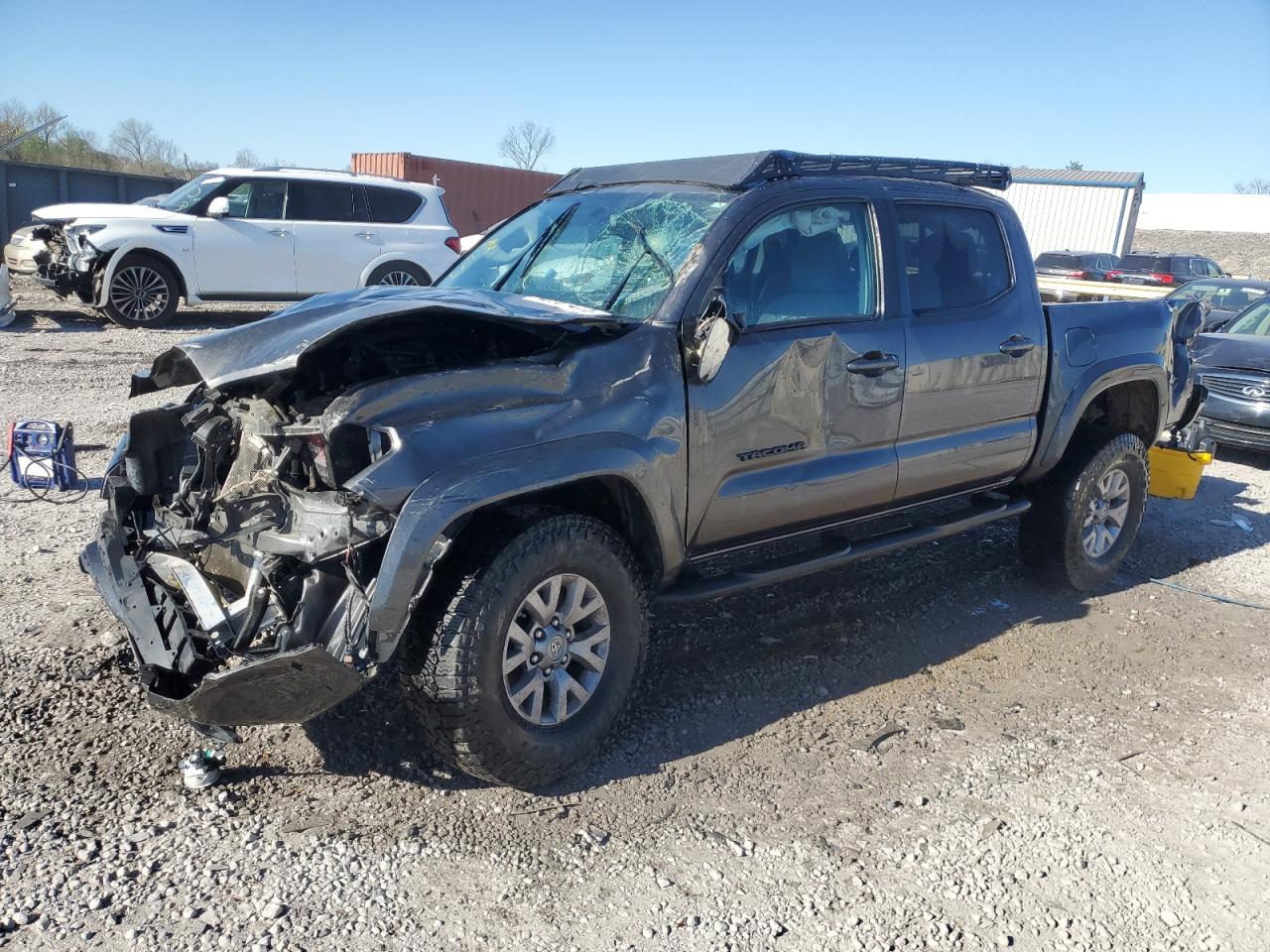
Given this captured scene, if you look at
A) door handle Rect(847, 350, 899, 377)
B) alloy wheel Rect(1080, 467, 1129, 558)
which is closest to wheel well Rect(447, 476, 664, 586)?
door handle Rect(847, 350, 899, 377)

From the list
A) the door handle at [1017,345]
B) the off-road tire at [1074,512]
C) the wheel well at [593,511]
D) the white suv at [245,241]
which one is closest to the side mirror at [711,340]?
the wheel well at [593,511]

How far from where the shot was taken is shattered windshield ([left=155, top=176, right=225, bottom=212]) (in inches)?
495

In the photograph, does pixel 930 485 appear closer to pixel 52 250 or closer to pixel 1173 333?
pixel 1173 333

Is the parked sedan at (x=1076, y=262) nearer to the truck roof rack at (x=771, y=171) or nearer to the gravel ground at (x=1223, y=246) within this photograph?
the truck roof rack at (x=771, y=171)

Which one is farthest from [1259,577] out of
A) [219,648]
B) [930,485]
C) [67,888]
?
[67,888]

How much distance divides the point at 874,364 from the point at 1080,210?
32.4m

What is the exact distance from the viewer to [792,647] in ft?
15.1

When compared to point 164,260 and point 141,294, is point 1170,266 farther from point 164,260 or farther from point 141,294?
point 141,294

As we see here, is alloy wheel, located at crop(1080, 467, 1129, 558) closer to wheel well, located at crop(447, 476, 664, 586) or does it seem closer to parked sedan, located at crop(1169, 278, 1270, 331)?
wheel well, located at crop(447, 476, 664, 586)

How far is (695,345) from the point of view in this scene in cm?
355

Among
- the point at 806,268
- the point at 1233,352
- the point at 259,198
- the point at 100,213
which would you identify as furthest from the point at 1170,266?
the point at 806,268

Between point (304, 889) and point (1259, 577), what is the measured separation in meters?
5.74

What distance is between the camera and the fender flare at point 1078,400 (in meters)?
5.08

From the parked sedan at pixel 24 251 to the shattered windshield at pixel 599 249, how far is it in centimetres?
1052
